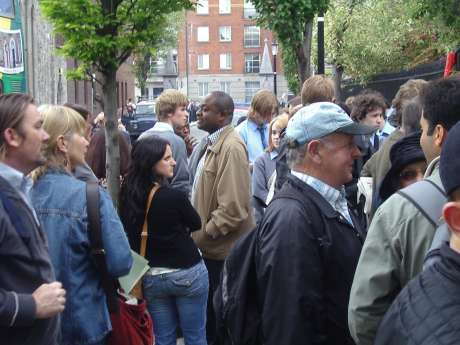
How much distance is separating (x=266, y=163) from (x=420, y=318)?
180 inches

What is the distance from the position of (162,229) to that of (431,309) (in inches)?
129

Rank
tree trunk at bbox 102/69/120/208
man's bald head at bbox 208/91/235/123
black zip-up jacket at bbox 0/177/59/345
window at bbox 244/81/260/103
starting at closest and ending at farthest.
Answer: black zip-up jacket at bbox 0/177/59/345
man's bald head at bbox 208/91/235/123
tree trunk at bbox 102/69/120/208
window at bbox 244/81/260/103

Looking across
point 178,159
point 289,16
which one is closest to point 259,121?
point 178,159

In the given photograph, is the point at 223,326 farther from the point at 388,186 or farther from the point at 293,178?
the point at 388,186

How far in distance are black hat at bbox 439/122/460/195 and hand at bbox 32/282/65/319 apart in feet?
6.27

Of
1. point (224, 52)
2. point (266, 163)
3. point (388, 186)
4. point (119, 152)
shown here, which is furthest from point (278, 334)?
point (224, 52)

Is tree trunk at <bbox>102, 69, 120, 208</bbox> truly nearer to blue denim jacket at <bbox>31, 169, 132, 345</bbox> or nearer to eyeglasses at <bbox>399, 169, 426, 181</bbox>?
blue denim jacket at <bbox>31, 169, 132, 345</bbox>

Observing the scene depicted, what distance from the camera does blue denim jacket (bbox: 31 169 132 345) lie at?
12.6ft

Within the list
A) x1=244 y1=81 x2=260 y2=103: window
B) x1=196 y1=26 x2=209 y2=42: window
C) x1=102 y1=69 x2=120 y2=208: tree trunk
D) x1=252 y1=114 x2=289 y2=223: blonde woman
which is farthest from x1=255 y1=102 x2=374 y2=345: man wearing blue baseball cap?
x1=196 y1=26 x2=209 y2=42: window

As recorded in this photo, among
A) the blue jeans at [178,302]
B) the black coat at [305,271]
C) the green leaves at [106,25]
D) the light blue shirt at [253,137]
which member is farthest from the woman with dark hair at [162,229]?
the green leaves at [106,25]

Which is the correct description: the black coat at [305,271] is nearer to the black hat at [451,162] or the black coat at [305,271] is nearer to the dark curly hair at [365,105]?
the black hat at [451,162]

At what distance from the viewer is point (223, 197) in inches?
212

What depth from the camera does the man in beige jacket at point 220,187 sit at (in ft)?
17.6

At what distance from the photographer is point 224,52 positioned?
8444cm
